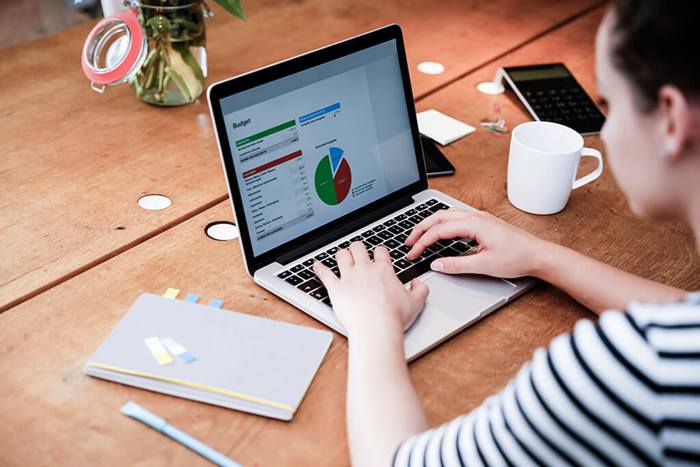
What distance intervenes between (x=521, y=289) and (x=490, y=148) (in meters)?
0.47

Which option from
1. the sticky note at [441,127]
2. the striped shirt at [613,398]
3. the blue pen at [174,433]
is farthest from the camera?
the sticky note at [441,127]

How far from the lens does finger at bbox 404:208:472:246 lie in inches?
44.9

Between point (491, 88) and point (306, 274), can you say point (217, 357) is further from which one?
point (491, 88)

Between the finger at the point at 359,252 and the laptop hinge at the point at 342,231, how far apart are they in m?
0.05

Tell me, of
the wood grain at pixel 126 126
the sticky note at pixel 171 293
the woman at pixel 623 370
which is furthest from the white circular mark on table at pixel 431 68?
the woman at pixel 623 370

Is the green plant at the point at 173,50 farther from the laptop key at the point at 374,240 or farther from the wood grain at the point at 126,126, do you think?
the laptop key at the point at 374,240

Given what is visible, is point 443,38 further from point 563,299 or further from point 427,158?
point 563,299

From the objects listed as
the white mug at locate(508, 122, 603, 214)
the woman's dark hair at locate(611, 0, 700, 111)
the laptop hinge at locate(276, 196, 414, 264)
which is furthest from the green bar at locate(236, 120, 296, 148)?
the woman's dark hair at locate(611, 0, 700, 111)

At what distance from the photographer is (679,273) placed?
3.81 ft

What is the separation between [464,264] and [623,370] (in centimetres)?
46

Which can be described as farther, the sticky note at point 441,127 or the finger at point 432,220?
the sticky note at point 441,127

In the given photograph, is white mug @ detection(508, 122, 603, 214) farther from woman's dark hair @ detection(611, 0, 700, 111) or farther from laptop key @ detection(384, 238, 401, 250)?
woman's dark hair @ detection(611, 0, 700, 111)

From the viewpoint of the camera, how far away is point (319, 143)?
1123 millimetres

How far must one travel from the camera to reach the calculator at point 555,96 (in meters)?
1.55
